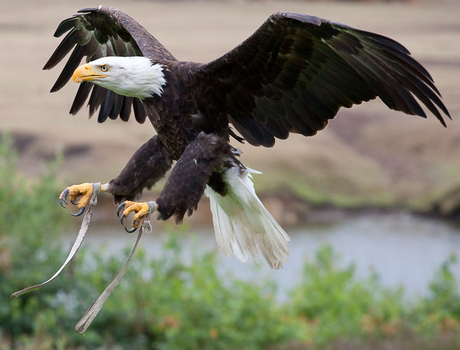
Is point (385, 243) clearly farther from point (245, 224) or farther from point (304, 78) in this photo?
point (304, 78)

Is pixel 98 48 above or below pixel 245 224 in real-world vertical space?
above

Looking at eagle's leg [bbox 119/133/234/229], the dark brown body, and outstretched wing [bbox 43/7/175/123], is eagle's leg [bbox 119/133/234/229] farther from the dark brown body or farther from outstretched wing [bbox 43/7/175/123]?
outstretched wing [bbox 43/7/175/123]

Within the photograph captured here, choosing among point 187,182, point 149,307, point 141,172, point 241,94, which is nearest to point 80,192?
point 141,172

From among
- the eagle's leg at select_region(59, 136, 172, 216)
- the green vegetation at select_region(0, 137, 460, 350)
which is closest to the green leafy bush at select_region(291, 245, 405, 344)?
the green vegetation at select_region(0, 137, 460, 350)

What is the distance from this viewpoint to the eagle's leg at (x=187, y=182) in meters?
2.36

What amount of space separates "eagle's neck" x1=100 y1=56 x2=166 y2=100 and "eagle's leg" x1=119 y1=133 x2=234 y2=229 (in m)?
Answer: 0.26

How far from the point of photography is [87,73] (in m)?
2.31

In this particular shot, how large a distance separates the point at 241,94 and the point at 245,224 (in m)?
0.70

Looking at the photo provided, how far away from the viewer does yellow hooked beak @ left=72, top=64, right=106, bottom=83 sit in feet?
7.55

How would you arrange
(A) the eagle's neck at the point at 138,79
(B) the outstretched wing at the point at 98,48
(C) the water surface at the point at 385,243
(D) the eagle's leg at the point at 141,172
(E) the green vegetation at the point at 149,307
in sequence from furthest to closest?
(C) the water surface at the point at 385,243 → (E) the green vegetation at the point at 149,307 → (B) the outstretched wing at the point at 98,48 → (D) the eagle's leg at the point at 141,172 → (A) the eagle's neck at the point at 138,79

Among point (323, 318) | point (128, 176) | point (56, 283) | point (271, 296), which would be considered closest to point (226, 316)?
point (271, 296)

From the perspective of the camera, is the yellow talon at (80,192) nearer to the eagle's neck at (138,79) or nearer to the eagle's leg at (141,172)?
the eagle's leg at (141,172)

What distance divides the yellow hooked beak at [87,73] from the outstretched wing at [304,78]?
39 centimetres

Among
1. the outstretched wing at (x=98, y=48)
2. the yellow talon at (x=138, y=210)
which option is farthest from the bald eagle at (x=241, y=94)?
the outstretched wing at (x=98, y=48)
